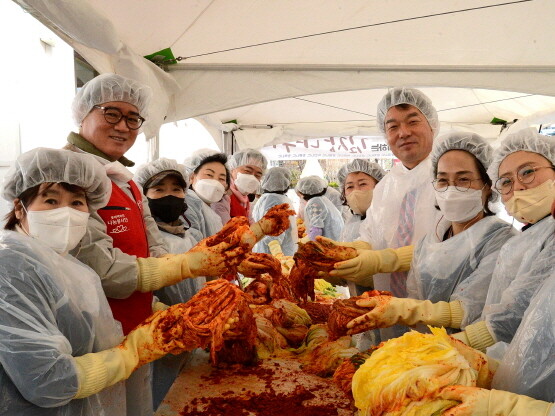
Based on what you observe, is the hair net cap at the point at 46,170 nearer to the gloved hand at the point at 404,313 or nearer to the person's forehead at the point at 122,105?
the person's forehead at the point at 122,105

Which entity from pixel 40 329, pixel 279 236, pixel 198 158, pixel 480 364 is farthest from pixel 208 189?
pixel 480 364

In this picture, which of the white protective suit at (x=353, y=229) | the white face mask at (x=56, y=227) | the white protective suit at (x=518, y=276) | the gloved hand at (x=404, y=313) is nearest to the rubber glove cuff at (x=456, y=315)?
the gloved hand at (x=404, y=313)

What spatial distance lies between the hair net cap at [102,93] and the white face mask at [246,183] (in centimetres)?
347

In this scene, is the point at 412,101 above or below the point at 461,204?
above

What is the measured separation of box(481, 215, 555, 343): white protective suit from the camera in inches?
68.2

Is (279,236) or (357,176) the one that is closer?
(357,176)

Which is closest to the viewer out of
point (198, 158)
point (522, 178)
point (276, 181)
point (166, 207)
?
point (522, 178)

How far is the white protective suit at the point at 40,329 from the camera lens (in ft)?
4.88

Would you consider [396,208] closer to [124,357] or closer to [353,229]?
[353,229]

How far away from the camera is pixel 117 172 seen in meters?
2.51

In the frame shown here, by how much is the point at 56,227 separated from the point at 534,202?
2.11m

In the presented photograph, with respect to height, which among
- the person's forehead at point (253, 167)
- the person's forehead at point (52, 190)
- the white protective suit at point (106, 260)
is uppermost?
the person's forehead at point (253, 167)

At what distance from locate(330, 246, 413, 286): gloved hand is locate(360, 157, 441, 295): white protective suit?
164 mm

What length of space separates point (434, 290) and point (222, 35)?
10.1ft
